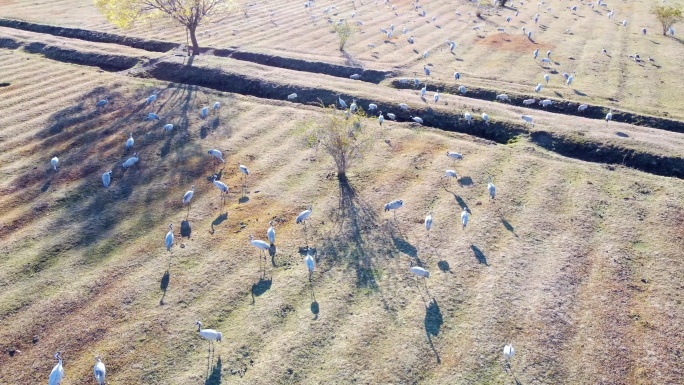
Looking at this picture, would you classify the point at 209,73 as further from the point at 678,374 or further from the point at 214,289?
the point at 678,374

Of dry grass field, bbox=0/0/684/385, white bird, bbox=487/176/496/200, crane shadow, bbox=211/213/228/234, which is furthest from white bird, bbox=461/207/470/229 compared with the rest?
crane shadow, bbox=211/213/228/234

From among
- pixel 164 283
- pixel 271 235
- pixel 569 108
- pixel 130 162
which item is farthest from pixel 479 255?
pixel 569 108

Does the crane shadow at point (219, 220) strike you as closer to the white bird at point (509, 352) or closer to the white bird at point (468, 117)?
the white bird at point (509, 352)

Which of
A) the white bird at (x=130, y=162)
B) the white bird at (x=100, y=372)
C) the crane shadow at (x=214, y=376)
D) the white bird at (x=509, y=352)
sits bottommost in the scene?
the white bird at (x=509, y=352)

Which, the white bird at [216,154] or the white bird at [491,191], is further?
the white bird at [216,154]

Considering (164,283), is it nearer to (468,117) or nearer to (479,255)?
(479,255)

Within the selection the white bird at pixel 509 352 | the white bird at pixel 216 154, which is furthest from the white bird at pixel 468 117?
the white bird at pixel 509 352
